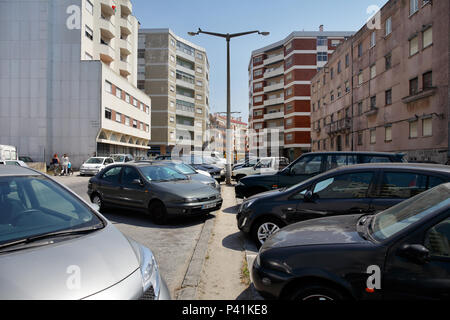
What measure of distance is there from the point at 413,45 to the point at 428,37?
1.63 m

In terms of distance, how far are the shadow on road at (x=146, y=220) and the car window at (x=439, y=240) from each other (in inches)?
204

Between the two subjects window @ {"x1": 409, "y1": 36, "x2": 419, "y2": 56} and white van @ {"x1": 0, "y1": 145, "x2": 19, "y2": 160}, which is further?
window @ {"x1": 409, "y1": 36, "x2": 419, "y2": 56}

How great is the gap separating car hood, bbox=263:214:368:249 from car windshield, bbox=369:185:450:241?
0.61ft

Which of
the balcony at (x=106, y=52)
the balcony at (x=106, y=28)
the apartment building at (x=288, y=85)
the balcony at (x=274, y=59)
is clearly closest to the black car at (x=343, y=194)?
the balcony at (x=106, y=52)

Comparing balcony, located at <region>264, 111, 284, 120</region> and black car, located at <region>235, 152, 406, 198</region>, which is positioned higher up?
balcony, located at <region>264, 111, 284, 120</region>

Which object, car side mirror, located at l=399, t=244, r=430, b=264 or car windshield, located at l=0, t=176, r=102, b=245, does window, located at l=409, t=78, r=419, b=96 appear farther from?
car windshield, located at l=0, t=176, r=102, b=245

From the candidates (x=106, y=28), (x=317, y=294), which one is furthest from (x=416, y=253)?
(x=106, y=28)

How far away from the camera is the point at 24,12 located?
27594mm

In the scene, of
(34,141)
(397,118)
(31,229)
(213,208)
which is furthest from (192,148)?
(31,229)

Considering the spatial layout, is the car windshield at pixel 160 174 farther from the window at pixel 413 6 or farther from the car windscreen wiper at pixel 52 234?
the window at pixel 413 6

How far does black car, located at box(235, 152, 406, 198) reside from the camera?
22.0 ft

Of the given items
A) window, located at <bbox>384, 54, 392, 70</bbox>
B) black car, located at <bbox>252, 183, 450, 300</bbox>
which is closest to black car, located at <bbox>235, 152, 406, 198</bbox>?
black car, located at <bbox>252, 183, 450, 300</bbox>

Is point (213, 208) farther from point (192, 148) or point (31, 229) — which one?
point (192, 148)
